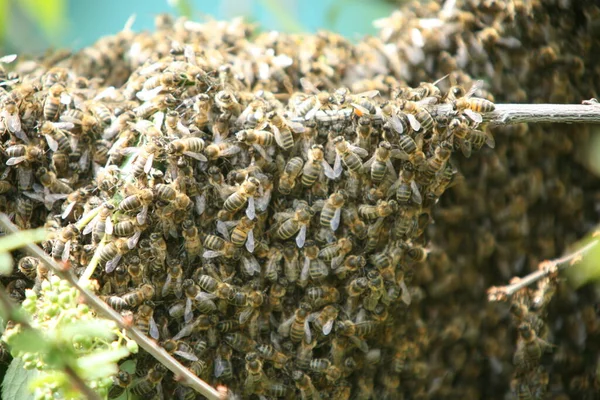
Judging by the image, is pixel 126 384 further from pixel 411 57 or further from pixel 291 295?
pixel 411 57

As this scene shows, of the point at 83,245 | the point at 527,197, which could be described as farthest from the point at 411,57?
the point at 83,245

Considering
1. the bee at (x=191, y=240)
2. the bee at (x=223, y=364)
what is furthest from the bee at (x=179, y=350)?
the bee at (x=191, y=240)

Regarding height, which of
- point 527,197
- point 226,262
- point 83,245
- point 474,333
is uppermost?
point 83,245

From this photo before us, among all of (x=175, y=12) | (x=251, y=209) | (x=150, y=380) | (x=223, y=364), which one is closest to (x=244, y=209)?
(x=251, y=209)

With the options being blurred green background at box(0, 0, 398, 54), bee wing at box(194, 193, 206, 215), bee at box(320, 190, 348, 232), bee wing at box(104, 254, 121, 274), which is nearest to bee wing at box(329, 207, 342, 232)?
bee at box(320, 190, 348, 232)

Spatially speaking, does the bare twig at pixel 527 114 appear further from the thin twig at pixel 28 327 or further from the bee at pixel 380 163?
the thin twig at pixel 28 327
